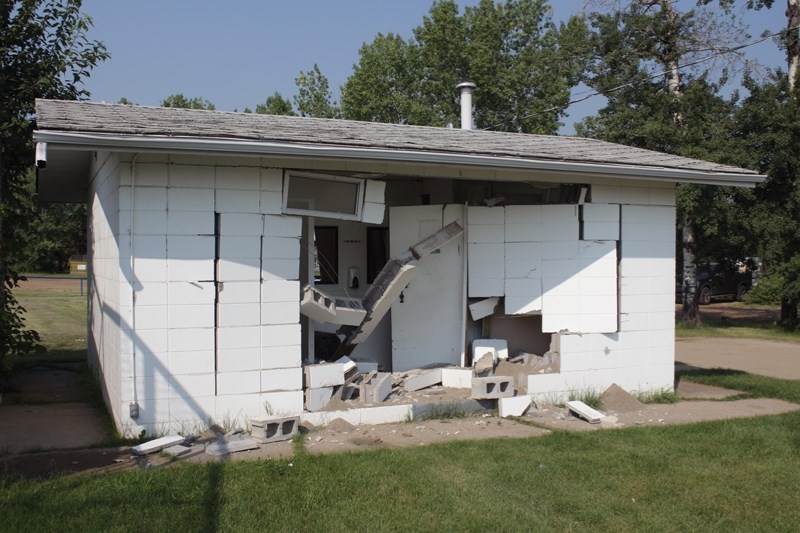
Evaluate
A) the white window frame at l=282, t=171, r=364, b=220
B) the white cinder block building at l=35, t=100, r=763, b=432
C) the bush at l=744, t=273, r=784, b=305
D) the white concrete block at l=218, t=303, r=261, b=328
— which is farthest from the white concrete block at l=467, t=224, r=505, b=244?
the bush at l=744, t=273, r=784, b=305

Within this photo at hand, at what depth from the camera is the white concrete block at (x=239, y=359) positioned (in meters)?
7.34

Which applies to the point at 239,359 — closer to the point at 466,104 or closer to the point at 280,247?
the point at 280,247

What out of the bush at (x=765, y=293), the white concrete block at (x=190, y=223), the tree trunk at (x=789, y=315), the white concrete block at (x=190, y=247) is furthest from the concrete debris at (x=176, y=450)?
the bush at (x=765, y=293)

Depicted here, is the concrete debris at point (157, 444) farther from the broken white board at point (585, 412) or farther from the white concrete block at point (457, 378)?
the broken white board at point (585, 412)

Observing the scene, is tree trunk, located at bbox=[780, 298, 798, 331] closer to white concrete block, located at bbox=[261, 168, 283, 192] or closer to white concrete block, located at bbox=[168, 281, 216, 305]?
white concrete block, located at bbox=[261, 168, 283, 192]

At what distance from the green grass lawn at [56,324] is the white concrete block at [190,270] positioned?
4.46 meters

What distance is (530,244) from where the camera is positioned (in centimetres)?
936

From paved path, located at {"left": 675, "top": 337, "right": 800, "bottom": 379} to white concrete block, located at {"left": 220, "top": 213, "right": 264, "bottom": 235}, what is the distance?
9147 mm

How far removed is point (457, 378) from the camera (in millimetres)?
8984

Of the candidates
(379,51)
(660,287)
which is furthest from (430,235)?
(379,51)

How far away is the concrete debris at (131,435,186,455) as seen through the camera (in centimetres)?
632

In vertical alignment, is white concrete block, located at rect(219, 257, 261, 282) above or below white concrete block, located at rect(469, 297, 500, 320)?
above

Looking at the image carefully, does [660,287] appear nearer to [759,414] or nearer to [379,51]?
[759,414]

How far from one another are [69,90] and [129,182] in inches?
186
